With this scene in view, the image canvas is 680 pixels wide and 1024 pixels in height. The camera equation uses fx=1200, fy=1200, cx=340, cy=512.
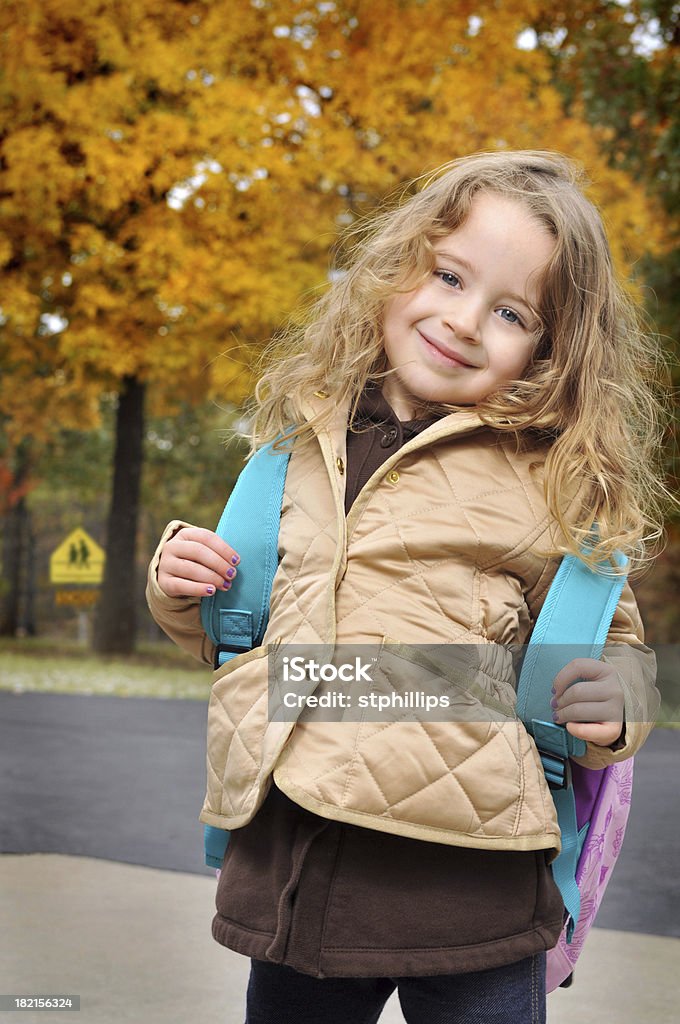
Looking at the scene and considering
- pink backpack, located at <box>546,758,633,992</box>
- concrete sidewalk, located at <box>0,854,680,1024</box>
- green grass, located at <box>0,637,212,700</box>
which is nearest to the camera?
pink backpack, located at <box>546,758,633,992</box>

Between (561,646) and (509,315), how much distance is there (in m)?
0.45

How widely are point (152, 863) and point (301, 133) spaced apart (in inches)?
302

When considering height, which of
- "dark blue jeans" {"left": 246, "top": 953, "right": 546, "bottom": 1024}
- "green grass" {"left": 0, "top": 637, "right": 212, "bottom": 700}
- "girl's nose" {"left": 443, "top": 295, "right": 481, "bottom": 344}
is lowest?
"green grass" {"left": 0, "top": 637, "right": 212, "bottom": 700}

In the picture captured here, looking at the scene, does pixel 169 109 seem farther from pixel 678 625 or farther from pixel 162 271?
pixel 678 625

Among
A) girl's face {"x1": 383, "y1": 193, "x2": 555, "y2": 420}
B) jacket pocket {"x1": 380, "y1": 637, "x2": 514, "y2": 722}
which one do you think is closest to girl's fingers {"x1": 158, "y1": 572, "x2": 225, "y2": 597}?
jacket pocket {"x1": 380, "y1": 637, "x2": 514, "y2": 722}

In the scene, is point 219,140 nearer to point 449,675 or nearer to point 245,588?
point 245,588

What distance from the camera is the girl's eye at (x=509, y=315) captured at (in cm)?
159

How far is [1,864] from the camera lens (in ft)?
12.8

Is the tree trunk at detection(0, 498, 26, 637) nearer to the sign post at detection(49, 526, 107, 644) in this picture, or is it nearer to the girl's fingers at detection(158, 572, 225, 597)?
the sign post at detection(49, 526, 107, 644)

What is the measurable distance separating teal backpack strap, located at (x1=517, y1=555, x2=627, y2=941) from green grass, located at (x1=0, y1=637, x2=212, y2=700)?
292 inches

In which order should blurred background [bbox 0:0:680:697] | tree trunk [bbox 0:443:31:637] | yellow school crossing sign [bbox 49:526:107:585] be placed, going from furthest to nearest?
tree trunk [bbox 0:443:31:637], yellow school crossing sign [bbox 49:526:107:585], blurred background [bbox 0:0:680:697]

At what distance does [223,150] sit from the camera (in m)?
10.1

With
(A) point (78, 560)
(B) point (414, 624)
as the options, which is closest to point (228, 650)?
(B) point (414, 624)

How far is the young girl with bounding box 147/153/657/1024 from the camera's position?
1368 millimetres
